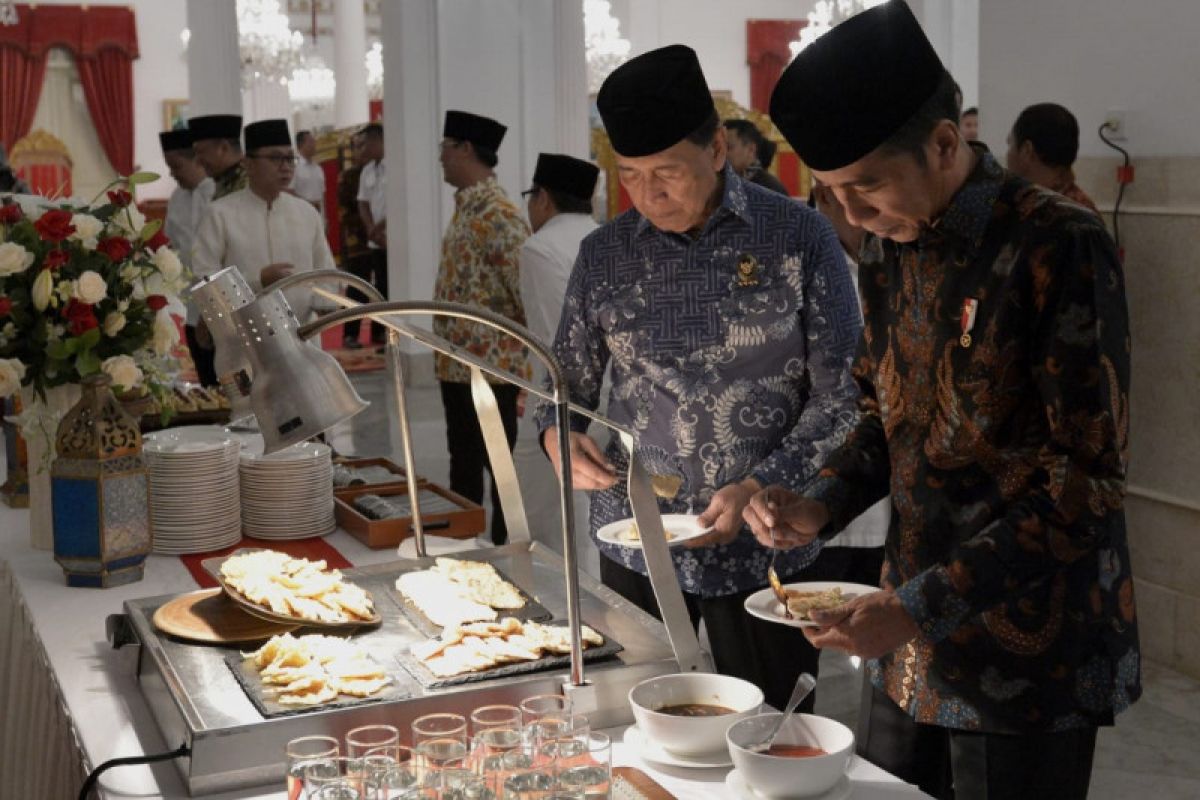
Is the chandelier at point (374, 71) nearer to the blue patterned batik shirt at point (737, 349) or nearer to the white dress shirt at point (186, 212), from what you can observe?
the white dress shirt at point (186, 212)

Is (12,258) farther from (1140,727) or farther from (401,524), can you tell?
(1140,727)

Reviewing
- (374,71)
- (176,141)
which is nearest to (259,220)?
(176,141)

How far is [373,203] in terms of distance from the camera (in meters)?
11.5

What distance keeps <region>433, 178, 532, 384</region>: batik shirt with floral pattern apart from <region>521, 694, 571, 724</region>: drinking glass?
350 cm

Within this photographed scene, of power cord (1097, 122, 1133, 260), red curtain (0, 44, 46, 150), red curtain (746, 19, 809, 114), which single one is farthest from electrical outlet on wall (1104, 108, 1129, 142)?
red curtain (0, 44, 46, 150)

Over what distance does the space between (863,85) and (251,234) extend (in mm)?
4244

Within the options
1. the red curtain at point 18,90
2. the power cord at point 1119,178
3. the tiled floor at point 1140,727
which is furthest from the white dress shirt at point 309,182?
the power cord at point 1119,178

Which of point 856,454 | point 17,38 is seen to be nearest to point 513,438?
point 856,454

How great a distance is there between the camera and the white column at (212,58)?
26.8ft

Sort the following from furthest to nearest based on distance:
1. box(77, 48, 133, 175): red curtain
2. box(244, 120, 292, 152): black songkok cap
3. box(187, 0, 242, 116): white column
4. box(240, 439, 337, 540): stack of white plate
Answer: box(77, 48, 133, 175): red curtain → box(187, 0, 242, 116): white column → box(244, 120, 292, 152): black songkok cap → box(240, 439, 337, 540): stack of white plate

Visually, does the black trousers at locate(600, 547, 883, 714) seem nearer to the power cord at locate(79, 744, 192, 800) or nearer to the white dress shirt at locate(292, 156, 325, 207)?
the power cord at locate(79, 744, 192, 800)

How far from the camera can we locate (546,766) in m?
1.30

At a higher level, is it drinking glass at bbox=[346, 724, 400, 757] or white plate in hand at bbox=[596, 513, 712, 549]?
white plate in hand at bbox=[596, 513, 712, 549]

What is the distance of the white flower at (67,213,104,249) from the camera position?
8.16 ft
